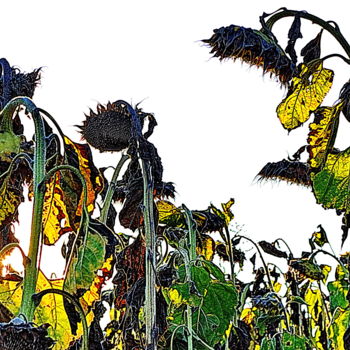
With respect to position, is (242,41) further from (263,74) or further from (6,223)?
(6,223)

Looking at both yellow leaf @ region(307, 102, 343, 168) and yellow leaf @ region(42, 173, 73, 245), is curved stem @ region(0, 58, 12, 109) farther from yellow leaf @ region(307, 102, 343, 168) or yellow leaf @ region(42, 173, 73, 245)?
yellow leaf @ region(307, 102, 343, 168)

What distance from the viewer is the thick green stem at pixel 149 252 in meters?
1.14

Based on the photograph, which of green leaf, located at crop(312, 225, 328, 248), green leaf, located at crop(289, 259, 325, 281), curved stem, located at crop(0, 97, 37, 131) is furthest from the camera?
green leaf, located at crop(312, 225, 328, 248)

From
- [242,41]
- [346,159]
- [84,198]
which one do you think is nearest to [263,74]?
[242,41]

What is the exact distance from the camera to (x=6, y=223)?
3.18 feet

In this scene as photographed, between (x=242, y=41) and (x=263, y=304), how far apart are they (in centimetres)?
71

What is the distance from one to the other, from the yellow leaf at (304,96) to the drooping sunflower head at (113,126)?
234mm

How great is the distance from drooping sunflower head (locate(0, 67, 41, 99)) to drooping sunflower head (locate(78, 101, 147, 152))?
13 cm

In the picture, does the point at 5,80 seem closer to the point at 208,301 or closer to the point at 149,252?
the point at 149,252

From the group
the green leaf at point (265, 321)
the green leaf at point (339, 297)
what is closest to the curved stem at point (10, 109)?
the green leaf at point (265, 321)

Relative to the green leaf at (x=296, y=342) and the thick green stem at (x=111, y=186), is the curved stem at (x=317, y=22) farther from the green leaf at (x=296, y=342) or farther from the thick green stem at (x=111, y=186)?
the green leaf at (x=296, y=342)

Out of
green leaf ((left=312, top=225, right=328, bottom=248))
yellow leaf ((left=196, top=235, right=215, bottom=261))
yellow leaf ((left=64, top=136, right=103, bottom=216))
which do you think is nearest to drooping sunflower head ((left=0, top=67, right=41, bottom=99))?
yellow leaf ((left=64, top=136, right=103, bottom=216))

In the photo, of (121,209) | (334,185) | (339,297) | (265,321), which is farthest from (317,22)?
(339,297)

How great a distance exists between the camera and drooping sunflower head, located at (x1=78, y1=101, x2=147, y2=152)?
1190 millimetres
